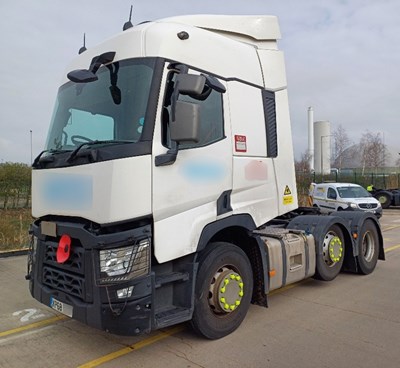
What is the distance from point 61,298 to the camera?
12.4 feet

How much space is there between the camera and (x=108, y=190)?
338cm

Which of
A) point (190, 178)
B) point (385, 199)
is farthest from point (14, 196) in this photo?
point (385, 199)

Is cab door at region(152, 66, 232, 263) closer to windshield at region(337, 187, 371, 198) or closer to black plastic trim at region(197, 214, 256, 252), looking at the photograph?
black plastic trim at region(197, 214, 256, 252)

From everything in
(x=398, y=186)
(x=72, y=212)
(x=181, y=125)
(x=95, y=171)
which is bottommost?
(x=398, y=186)

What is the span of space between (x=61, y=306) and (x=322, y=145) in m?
68.6

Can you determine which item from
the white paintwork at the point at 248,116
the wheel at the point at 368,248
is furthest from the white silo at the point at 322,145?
the white paintwork at the point at 248,116

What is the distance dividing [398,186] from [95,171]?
35.9 m

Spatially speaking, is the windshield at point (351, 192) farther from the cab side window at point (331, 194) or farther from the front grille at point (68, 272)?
the front grille at point (68, 272)

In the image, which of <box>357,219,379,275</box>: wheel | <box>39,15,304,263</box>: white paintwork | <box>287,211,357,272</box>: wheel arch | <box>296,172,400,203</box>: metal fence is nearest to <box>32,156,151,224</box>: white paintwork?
<box>39,15,304,263</box>: white paintwork

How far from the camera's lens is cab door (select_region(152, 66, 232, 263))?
3604mm

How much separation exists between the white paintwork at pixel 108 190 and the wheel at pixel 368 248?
4915 mm

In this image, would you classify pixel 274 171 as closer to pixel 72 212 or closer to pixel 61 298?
pixel 72 212

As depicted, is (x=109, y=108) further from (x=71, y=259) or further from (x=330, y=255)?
(x=330, y=255)

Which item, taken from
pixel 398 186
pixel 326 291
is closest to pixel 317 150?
Result: pixel 398 186
